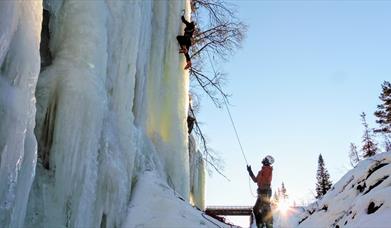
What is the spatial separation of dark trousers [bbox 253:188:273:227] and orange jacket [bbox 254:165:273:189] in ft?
0.28

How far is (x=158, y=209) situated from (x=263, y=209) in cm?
201

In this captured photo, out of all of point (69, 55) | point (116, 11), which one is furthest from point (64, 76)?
point (116, 11)

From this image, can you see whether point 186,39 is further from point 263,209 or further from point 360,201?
point 360,201

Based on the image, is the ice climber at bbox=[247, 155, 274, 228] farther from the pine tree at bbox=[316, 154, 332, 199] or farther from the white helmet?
the pine tree at bbox=[316, 154, 332, 199]

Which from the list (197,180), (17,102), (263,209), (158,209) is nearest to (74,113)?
(17,102)

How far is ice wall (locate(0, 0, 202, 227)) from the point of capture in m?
3.25

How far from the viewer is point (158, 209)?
6.22 m

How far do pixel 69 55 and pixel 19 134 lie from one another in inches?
85.5

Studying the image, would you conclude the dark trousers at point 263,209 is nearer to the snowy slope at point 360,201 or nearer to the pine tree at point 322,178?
the snowy slope at point 360,201

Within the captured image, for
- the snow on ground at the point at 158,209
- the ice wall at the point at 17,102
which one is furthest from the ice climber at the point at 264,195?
the ice wall at the point at 17,102

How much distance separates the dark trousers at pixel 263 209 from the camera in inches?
296

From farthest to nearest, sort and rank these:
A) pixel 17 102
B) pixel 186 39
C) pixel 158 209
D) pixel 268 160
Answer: pixel 186 39 < pixel 268 160 < pixel 158 209 < pixel 17 102

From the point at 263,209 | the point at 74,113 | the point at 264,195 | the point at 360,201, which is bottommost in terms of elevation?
the point at 360,201

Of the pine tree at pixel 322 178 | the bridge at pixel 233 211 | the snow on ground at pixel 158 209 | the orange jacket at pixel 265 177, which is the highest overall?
the pine tree at pixel 322 178
